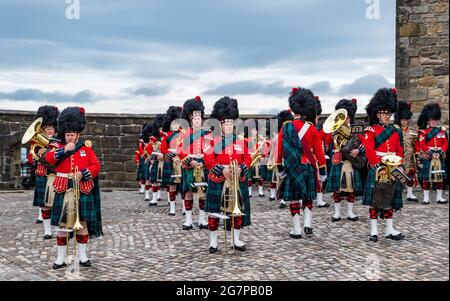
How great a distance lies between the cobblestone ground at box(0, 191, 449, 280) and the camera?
20.4ft

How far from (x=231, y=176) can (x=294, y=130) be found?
1.32 m

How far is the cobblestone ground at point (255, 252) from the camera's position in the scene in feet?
20.4

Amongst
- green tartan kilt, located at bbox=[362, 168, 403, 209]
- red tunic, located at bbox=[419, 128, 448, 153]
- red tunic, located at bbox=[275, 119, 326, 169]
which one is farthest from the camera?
red tunic, located at bbox=[419, 128, 448, 153]

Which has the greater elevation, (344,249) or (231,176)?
(231,176)

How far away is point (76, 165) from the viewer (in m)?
6.58

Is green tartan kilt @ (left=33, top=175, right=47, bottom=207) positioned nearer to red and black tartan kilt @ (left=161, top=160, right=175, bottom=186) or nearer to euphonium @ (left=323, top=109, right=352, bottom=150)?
red and black tartan kilt @ (left=161, top=160, right=175, bottom=186)

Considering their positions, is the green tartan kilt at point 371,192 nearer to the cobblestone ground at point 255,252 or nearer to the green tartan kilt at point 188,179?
the cobblestone ground at point 255,252

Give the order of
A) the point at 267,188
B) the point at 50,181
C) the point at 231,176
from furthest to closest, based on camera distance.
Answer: the point at 267,188 → the point at 50,181 → the point at 231,176

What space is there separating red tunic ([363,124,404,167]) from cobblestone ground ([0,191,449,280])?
47.1 inches

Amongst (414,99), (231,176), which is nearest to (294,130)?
(231,176)

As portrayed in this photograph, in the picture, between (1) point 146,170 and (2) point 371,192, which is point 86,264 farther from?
(1) point 146,170

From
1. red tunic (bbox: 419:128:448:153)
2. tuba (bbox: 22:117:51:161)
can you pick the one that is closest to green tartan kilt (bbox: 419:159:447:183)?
red tunic (bbox: 419:128:448:153)

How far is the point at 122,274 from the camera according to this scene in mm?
6293
